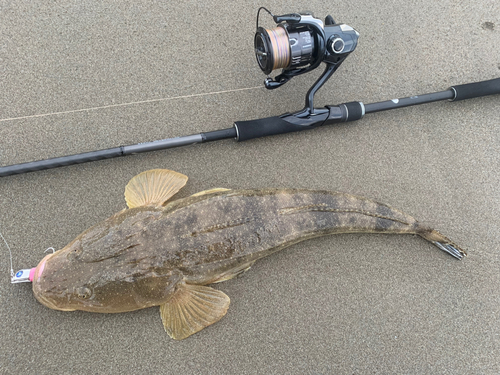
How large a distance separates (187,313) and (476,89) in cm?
269

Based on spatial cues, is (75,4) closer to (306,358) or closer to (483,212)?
(306,358)

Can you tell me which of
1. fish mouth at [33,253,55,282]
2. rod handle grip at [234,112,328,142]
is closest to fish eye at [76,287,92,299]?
fish mouth at [33,253,55,282]

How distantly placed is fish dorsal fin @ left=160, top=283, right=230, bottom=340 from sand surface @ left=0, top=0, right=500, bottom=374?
0.26 feet

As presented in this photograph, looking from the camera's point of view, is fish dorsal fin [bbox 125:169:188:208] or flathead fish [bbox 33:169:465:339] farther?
fish dorsal fin [bbox 125:169:188:208]

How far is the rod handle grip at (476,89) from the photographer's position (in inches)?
97.0

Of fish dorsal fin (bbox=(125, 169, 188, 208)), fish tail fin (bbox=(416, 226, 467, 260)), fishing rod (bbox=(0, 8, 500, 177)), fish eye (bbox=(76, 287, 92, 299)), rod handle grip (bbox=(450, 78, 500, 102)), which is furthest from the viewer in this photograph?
rod handle grip (bbox=(450, 78, 500, 102))

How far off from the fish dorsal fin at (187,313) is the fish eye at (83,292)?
0.43 meters

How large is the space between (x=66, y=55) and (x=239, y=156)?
1487mm

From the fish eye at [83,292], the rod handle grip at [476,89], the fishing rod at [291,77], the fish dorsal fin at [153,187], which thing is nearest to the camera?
the fish eye at [83,292]

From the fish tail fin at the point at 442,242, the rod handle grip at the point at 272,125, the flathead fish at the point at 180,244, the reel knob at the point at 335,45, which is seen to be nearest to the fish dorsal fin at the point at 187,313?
the flathead fish at the point at 180,244

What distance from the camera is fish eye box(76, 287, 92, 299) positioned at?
181 cm

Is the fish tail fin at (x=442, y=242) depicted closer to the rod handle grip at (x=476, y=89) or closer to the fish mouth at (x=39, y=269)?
the rod handle grip at (x=476, y=89)

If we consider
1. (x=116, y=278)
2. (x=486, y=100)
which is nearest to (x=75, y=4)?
(x=116, y=278)

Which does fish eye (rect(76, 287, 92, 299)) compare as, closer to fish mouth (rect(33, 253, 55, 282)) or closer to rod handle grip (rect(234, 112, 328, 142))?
fish mouth (rect(33, 253, 55, 282))
